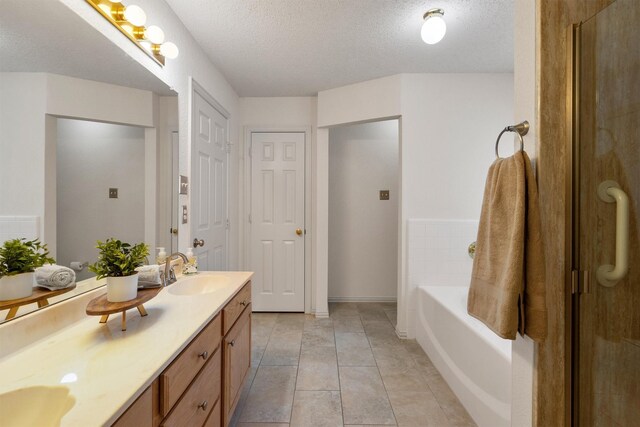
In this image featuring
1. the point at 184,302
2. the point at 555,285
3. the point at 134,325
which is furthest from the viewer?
the point at 184,302

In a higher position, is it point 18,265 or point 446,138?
point 446,138

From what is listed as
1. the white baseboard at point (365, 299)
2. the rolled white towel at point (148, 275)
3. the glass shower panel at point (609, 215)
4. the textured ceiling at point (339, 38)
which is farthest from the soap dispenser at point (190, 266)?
the white baseboard at point (365, 299)

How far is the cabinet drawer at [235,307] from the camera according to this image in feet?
4.34

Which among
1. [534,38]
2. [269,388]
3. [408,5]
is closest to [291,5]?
[408,5]

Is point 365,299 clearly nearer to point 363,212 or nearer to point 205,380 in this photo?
point 363,212

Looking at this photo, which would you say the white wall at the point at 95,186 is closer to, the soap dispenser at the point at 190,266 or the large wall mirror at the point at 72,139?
the large wall mirror at the point at 72,139

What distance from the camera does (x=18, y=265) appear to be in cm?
85

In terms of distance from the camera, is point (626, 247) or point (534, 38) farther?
point (534, 38)

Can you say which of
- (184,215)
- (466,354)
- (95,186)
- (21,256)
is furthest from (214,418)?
(466,354)

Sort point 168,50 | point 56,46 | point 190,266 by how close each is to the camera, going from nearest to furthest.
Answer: point 56,46 → point 168,50 → point 190,266

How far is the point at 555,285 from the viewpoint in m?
0.89

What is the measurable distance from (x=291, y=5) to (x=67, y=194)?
1.61 m

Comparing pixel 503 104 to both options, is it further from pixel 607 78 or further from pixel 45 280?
pixel 45 280

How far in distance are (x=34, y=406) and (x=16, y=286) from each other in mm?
411
